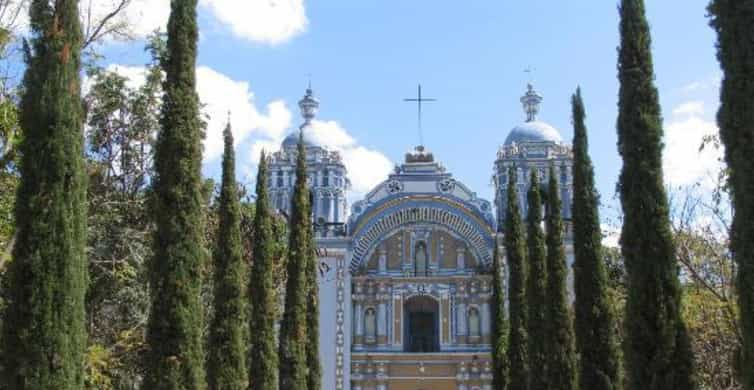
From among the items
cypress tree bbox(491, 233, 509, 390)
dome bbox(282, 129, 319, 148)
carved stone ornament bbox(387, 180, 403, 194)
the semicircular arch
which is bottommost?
cypress tree bbox(491, 233, 509, 390)

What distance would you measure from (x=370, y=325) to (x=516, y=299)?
13.4 meters

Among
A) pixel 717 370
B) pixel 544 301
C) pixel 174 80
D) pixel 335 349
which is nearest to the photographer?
pixel 174 80

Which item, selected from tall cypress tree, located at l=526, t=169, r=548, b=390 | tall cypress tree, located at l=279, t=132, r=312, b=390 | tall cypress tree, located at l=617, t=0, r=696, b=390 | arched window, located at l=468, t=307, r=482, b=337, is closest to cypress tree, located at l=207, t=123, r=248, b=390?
tall cypress tree, located at l=279, t=132, r=312, b=390

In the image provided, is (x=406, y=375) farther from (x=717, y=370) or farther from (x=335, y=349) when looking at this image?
(x=717, y=370)

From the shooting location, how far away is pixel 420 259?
124 ft

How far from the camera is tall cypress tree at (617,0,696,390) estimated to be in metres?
13.0

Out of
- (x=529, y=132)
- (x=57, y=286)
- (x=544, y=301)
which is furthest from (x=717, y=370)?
(x=529, y=132)

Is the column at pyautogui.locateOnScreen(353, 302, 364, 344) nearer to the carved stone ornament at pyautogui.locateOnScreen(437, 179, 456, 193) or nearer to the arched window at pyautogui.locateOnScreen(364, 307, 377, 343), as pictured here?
the arched window at pyautogui.locateOnScreen(364, 307, 377, 343)

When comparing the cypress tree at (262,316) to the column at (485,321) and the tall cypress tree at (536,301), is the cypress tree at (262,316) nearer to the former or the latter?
the tall cypress tree at (536,301)

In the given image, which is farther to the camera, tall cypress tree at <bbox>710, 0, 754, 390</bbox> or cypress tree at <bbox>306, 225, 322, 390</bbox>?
Result: cypress tree at <bbox>306, 225, 322, 390</bbox>

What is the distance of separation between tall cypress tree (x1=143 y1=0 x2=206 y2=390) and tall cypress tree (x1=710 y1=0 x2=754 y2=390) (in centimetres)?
740

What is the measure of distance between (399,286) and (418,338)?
94.7 inches

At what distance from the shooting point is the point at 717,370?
760 inches

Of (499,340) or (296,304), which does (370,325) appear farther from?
(296,304)
